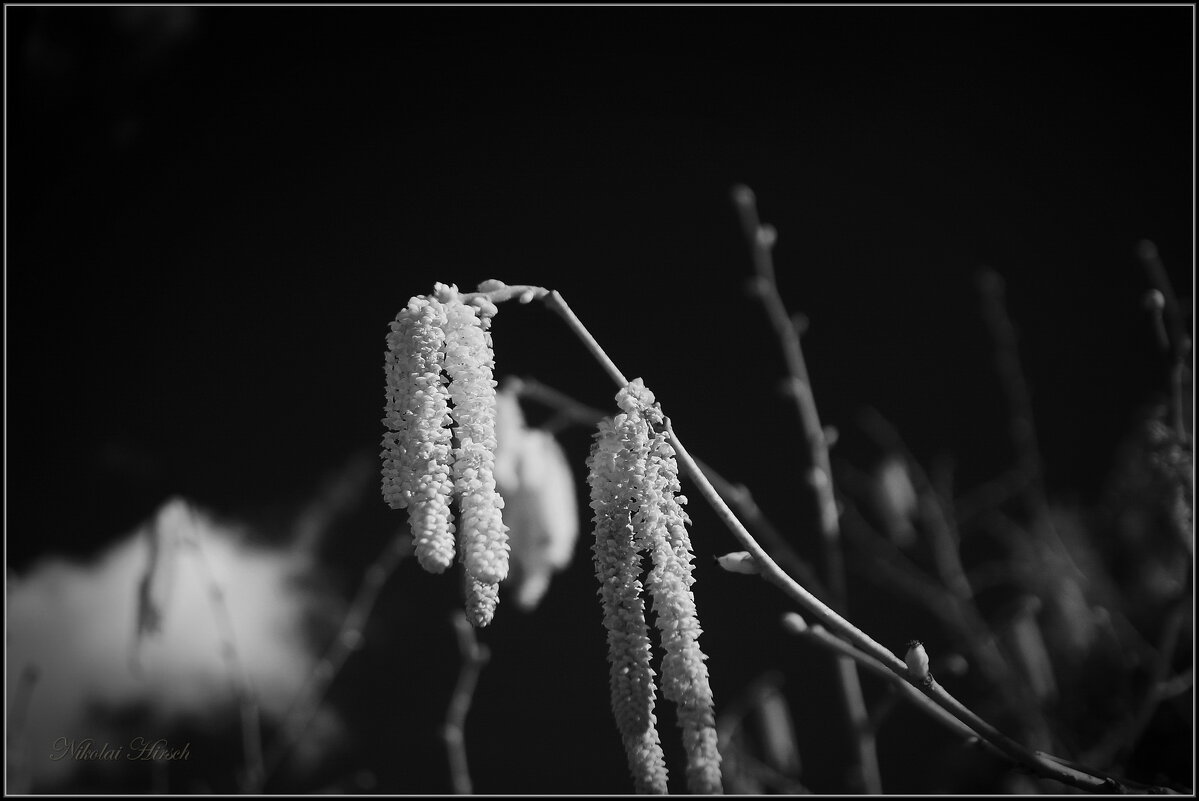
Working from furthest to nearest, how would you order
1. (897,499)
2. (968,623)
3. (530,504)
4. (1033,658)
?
1. (897,499)
2. (1033,658)
3. (968,623)
4. (530,504)

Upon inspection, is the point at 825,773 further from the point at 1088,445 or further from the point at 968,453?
the point at 1088,445

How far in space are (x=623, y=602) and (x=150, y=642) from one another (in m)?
1.23

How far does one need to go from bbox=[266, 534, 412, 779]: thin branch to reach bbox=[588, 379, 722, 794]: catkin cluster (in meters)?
0.95

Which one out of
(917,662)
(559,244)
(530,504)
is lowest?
(917,662)

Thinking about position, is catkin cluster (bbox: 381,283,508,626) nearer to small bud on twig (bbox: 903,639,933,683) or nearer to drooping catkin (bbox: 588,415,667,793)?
drooping catkin (bbox: 588,415,667,793)

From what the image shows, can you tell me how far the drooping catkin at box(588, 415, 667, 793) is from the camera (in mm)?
463

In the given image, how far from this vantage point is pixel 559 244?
1586mm

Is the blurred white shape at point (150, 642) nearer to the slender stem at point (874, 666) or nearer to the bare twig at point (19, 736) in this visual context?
the bare twig at point (19, 736)

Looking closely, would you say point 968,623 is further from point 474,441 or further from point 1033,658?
point 474,441

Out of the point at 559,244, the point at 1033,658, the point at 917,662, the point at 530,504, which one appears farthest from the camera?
the point at 559,244

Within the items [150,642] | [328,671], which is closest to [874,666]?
[328,671]

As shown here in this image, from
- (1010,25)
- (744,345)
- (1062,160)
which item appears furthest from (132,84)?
(1062,160)

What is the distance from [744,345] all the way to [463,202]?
651mm

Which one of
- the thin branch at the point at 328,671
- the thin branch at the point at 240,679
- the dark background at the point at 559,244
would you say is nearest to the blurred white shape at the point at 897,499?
the dark background at the point at 559,244
